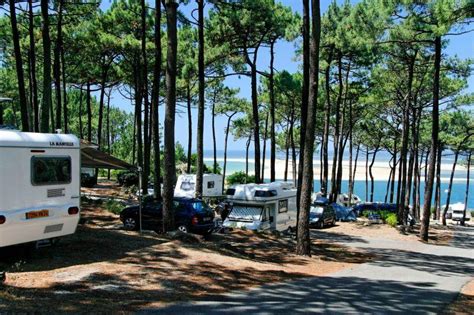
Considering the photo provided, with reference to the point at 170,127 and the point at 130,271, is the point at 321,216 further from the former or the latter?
the point at 130,271

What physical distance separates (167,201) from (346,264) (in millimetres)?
5536

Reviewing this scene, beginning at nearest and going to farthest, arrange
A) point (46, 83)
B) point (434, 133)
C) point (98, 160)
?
point (98, 160) < point (46, 83) < point (434, 133)

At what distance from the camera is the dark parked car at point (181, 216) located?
1622 cm

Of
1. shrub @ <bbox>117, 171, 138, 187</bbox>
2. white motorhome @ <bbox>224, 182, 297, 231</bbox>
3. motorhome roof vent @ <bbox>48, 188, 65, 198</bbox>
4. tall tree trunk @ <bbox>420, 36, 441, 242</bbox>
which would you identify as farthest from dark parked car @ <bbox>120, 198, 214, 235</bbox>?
shrub @ <bbox>117, 171, 138, 187</bbox>

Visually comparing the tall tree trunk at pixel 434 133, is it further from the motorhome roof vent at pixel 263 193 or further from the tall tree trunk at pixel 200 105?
the tall tree trunk at pixel 200 105

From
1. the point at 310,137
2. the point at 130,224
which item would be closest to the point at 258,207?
the point at 130,224

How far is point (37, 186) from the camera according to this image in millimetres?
9180

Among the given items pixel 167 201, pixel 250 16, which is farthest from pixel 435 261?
pixel 250 16

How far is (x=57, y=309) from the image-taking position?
6559 mm

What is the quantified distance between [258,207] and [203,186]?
11.3 meters

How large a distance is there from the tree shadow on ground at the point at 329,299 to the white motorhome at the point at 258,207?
8.73m

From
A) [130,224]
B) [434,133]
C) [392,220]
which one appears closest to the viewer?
[130,224]

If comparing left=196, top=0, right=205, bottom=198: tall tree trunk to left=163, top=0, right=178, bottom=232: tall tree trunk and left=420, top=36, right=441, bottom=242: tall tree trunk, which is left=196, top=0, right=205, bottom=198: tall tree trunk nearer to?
left=163, top=0, right=178, bottom=232: tall tree trunk

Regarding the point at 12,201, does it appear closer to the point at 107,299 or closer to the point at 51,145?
the point at 51,145
